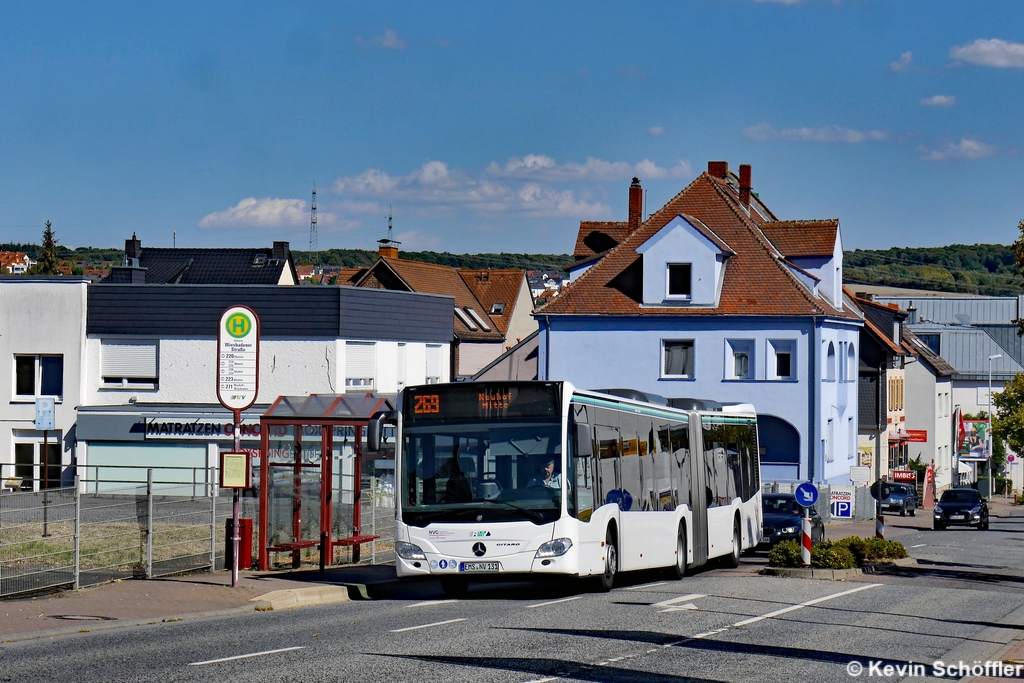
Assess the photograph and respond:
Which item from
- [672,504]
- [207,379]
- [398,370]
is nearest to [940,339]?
[398,370]

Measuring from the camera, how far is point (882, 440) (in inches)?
2613

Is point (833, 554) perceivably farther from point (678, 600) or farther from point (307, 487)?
point (307, 487)

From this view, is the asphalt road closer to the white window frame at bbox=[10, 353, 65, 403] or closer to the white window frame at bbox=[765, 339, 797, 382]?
the white window frame at bbox=[10, 353, 65, 403]

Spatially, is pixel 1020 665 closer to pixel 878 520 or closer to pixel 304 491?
pixel 304 491

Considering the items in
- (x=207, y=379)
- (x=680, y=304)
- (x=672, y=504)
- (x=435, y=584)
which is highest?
(x=680, y=304)

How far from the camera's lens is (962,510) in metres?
48.8

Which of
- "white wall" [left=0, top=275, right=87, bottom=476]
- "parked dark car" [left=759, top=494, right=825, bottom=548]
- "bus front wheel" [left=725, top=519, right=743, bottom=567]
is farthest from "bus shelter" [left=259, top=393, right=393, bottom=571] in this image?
"white wall" [left=0, top=275, right=87, bottom=476]

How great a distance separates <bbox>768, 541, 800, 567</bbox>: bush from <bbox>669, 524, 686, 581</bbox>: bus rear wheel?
70.2 inches

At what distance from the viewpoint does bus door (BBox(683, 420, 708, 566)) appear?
23.1 metres

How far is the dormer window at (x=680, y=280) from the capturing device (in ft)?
160

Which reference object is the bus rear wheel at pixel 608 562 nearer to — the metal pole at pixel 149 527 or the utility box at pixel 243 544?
the utility box at pixel 243 544

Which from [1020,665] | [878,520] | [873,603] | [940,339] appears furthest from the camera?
[940,339]

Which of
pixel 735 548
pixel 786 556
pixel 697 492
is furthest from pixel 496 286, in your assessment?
pixel 786 556

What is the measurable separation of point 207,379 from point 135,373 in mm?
2556
